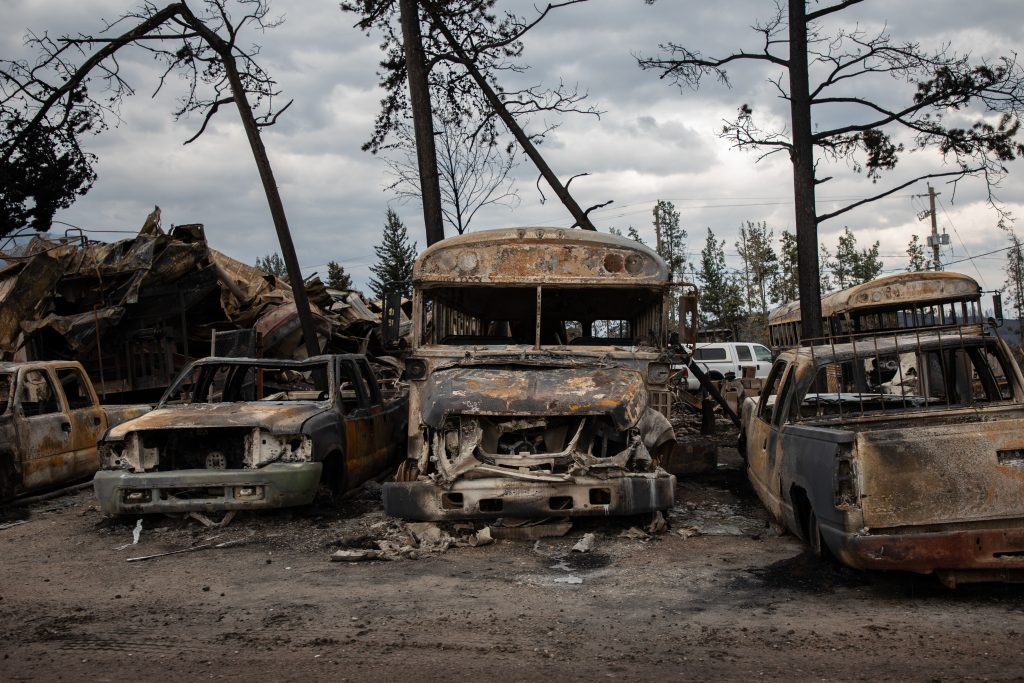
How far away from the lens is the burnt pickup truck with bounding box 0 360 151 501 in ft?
28.7

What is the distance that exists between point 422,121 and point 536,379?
341 inches

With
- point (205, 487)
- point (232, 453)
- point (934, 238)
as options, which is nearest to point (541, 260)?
point (232, 453)

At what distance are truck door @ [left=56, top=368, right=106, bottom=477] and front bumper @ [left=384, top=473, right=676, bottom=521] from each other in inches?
197

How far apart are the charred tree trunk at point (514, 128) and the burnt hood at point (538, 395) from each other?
8912mm

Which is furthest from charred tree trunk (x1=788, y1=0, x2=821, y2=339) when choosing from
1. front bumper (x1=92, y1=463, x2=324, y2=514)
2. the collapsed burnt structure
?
the collapsed burnt structure

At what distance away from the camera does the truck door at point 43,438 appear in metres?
8.87

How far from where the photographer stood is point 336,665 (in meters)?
4.09

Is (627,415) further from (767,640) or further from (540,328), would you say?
(767,640)

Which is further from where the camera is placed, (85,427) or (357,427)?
(85,427)

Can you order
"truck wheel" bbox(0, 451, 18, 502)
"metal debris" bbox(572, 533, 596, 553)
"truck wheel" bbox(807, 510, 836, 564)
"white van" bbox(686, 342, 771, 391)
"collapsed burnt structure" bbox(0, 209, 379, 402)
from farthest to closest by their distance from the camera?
"white van" bbox(686, 342, 771, 391) → "collapsed burnt structure" bbox(0, 209, 379, 402) → "truck wheel" bbox(0, 451, 18, 502) → "metal debris" bbox(572, 533, 596, 553) → "truck wheel" bbox(807, 510, 836, 564)

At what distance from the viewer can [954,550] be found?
4672 millimetres

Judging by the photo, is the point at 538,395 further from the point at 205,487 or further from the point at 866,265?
the point at 866,265

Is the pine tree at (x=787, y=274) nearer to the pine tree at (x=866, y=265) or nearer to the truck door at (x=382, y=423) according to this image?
the pine tree at (x=866, y=265)

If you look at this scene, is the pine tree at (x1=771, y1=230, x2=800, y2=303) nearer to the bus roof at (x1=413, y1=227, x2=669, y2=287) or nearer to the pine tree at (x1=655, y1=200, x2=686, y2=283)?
the pine tree at (x1=655, y1=200, x2=686, y2=283)
